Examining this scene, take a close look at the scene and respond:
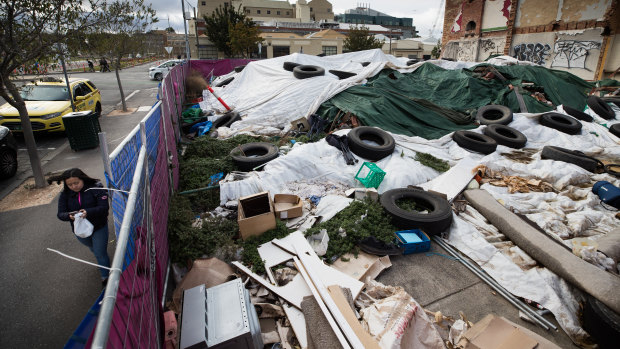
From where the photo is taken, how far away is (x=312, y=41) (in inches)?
1688

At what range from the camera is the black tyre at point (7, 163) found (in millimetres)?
7227

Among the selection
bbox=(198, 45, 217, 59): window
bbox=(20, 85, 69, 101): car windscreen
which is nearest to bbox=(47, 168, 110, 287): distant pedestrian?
bbox=(20, 85, 69, 101): car windscreen

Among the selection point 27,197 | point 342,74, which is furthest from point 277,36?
point 27,197

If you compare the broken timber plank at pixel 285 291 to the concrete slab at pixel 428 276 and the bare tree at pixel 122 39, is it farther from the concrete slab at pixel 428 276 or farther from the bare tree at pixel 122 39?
the bare tree at pixel 122 39

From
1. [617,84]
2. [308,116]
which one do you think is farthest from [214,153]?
[617,84]

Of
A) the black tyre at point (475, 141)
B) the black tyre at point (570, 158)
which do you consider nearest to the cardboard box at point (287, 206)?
the black tyre at point (475, 141)

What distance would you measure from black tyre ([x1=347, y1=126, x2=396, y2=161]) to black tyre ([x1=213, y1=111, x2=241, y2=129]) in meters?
4.77

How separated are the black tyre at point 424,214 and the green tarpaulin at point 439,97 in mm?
3606

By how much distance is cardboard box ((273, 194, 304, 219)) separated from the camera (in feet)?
17.1

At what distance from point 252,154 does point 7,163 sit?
5.75 m

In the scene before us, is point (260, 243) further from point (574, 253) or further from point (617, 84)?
point (617, 84)

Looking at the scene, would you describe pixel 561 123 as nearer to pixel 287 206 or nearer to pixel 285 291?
pixel 287 206

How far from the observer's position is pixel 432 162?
7.34m

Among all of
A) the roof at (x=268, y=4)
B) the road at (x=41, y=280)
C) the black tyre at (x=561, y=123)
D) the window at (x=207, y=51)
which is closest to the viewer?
the road at (x=41, y=280)
